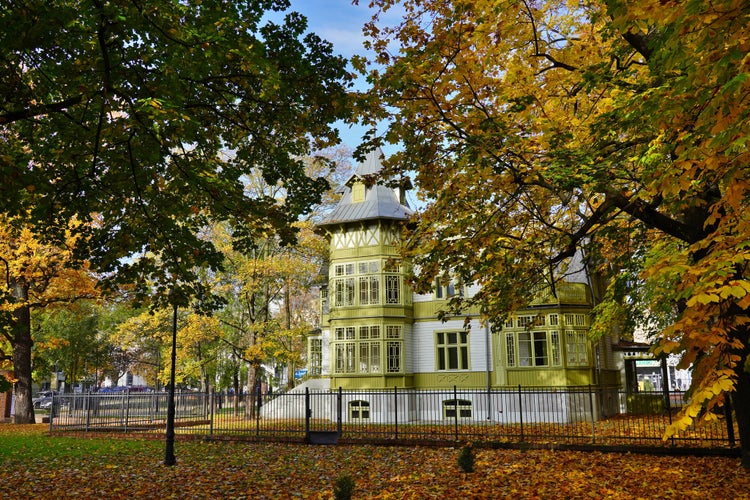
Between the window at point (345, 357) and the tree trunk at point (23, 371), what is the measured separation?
49.8 ft

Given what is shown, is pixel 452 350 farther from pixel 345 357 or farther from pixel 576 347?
pixel 576 347

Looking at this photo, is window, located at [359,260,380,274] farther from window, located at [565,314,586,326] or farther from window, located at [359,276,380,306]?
window, located at [565,314,586,326]

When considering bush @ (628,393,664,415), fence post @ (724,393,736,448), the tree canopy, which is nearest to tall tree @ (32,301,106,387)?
the tree canopy

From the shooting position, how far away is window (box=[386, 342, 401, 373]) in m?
29.2

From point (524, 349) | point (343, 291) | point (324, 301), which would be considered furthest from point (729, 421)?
point (324, 301)

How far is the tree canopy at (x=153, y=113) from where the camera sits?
7934 millimetres

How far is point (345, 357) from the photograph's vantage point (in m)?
29.7

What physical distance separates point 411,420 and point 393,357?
4579mm

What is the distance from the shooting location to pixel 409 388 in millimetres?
29078

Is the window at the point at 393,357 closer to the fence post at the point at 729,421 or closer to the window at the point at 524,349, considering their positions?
the window at the point at 524,349

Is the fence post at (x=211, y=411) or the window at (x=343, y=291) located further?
the window at (x=343, y=291)

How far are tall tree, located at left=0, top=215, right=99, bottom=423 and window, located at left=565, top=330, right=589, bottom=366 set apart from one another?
21.9 metres

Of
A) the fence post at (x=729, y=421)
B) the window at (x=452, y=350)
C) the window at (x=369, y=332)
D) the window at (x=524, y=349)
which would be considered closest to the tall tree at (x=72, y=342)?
the window at (x=369, y=332)

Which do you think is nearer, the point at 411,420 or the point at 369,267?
the point at 411,420
